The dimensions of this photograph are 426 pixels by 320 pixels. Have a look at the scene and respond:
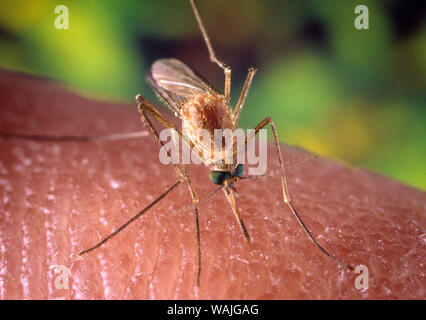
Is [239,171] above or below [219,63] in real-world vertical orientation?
below

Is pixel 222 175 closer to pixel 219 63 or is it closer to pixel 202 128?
pixel 202 128

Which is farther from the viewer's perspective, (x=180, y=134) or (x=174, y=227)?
(x=180, y=134)

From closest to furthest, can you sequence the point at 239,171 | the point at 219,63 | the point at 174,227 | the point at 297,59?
the point at 174,227 < the point at 239,171 < the point at 219,63 < the point at 297,59

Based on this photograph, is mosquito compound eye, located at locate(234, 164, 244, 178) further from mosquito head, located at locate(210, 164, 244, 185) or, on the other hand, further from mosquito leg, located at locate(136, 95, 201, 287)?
mosquito leg, located at locate(136, 95, 201, 287)

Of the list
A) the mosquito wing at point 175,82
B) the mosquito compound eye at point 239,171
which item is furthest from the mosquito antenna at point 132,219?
the mosquito wing at point 175,82

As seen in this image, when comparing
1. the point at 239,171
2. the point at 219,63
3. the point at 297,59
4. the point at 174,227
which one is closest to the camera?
the point at 174,227

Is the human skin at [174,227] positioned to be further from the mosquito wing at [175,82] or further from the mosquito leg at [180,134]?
the mosquito wing at [175,82]

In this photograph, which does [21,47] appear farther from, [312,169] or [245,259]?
[245,259]

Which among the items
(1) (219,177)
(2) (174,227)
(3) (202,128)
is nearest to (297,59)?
(3) (202,128)
